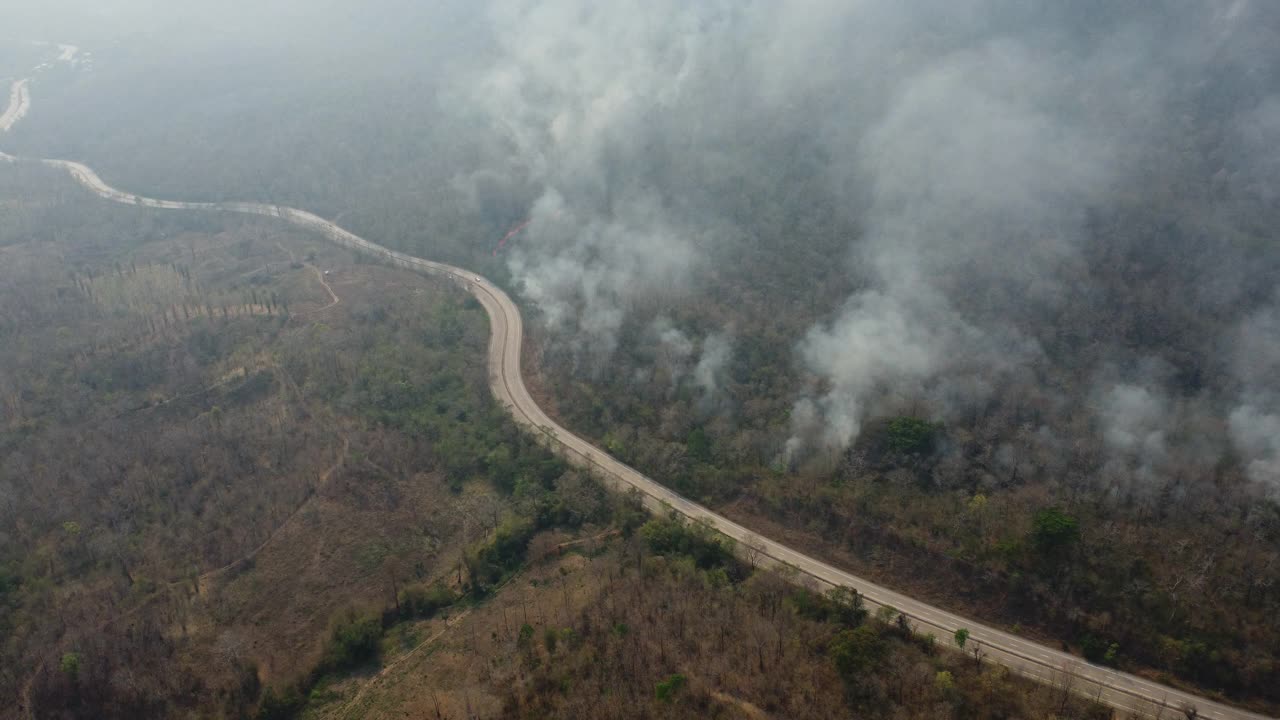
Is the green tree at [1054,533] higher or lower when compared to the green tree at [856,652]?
higher

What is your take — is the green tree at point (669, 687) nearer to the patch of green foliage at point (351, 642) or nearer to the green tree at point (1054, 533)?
the patch of green foliage at point (351, 642)

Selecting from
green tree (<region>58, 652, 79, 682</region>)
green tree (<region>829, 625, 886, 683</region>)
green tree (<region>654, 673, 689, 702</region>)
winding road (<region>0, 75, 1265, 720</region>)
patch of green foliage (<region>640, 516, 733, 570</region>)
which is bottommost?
green tree (<region>58, 652, 79, 682</region>)

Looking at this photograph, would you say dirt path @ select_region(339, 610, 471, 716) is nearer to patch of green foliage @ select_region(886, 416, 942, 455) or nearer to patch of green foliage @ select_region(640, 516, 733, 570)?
patch of green foliage @ select_region(640, 516, 733, 570)

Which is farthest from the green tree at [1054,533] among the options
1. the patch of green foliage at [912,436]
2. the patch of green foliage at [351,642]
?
the patch of green foliage at [351,642]

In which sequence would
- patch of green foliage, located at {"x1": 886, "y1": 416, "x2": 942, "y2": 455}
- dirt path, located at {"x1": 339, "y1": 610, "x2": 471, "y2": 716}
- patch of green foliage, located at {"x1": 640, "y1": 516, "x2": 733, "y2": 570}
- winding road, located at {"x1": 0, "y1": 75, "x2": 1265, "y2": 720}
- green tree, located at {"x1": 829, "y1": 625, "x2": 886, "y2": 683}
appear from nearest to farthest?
green tree, located at {"x1": 829, "y1": 625, "x2": 886, "y2": 683}
winding road, located at {"x1": 0, "y1": 75, "x2": 1265, "y2": 720}
dirt path, located at {"x1": 339, "y1": 610, "x2": 471, "y2": 716}
patch of green foliage, located at {"x1": 640, "y1": 516, "x2": 733, "y2": 570}
patch of green foliage, located at {"x1": 886, "y1": 416, "x2": 942, "y2": 455}

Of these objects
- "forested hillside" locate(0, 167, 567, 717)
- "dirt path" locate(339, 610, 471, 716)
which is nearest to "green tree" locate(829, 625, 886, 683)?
"dirt path" locate(339, 610, 471, 716)

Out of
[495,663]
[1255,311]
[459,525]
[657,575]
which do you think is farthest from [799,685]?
[1255,311]

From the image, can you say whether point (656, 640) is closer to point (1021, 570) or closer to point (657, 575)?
point (657, 575)

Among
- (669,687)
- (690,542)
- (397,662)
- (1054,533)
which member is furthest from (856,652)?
(397,662)
